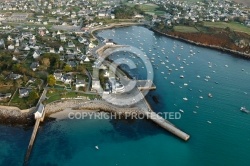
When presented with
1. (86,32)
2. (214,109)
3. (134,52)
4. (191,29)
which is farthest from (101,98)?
(191,29)

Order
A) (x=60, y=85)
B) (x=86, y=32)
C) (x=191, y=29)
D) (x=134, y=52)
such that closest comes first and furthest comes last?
(x=60, y=85) < (x=134, y=52) < (x=86, y=32) < (x=191, y=29)

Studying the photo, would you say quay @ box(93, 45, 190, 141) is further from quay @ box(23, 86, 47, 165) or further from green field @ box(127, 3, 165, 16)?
green field @ box(127, 3, 165, 16)

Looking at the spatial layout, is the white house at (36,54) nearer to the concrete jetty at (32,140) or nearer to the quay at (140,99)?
the quay at (140,99)

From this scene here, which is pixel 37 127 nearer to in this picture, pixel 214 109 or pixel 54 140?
pixel 54 140

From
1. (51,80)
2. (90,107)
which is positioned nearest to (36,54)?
(51,80)

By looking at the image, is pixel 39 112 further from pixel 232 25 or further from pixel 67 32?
pixel 232 25

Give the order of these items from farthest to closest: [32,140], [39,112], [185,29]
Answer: [185,29]
[39,112]
[32,140]

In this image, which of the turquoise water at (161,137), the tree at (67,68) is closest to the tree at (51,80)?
the tree at (67,68)
